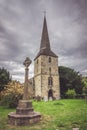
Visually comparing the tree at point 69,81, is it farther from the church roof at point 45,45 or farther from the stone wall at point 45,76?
the church roof at point 45,45

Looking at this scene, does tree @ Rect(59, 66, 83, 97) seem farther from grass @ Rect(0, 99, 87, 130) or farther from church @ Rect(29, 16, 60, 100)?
grass @ Rect(0, 99, 87, 130)

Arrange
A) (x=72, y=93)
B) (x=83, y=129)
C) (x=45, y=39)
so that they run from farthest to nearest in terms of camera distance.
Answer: (x=45, y=39) < (x=72, y=93) < (x=83, y=129)

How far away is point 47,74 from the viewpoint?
42.7 metres

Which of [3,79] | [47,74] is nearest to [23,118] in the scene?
[3,79]

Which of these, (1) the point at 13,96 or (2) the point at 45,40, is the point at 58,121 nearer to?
(1) the point at 13,96

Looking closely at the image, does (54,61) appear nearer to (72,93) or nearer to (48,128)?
(72,93)

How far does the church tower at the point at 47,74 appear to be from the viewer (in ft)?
135

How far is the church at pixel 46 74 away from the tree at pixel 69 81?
4.58m

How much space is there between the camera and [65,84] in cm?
4728

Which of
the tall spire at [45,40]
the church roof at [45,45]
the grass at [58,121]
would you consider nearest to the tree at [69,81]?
the church roof at [45,45]

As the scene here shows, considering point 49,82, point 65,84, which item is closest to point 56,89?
point 49,82

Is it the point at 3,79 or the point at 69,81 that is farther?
the point at 69,81

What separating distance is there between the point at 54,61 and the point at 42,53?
157 inches

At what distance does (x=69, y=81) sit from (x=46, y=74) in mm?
7996
